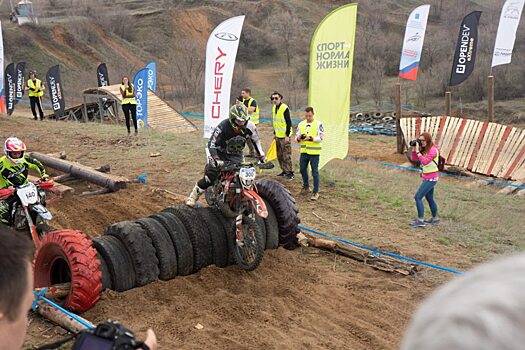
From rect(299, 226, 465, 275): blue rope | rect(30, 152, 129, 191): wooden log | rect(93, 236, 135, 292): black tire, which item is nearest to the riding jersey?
rect(93, 236, 135, 292): black tire

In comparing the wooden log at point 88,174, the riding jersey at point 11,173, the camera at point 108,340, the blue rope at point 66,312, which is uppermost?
the camera at point 108,340

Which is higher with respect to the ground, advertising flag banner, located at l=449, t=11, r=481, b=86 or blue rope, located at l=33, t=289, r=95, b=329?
advertising flag banner, located at l=449, t=11, r=481, b=86

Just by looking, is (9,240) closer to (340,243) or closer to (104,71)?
(340,243)

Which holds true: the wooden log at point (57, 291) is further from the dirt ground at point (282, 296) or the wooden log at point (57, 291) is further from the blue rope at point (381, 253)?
the blue rope at point (381, 253)

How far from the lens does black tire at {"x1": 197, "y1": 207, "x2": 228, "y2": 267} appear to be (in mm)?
7078

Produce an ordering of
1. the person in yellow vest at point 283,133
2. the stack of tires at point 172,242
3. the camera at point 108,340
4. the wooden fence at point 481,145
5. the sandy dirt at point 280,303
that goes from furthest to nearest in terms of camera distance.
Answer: the wooden fence at point 481,145, the person in yellow vest at point 283,133, the stack of tires at point 172,242, the sandy dirt at point 280,303, the camera at point 108,340

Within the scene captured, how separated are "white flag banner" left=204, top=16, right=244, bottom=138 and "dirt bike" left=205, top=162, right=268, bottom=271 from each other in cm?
537

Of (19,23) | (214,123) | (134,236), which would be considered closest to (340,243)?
(134,236)

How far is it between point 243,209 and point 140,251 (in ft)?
4.87

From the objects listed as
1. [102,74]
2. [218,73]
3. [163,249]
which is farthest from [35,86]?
[163,249]

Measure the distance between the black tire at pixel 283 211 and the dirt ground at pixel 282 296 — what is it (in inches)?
9.3

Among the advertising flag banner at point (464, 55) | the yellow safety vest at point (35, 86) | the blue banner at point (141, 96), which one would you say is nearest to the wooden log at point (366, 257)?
the advertising flag banner at point (464, 55)

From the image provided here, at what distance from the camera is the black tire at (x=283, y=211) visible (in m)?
7.87

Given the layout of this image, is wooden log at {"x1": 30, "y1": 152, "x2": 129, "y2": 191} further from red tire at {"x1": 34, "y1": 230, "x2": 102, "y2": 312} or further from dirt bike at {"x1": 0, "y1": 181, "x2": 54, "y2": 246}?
red tire at {"x1": 34, "y1": 230, "x2": 102, "y2": 312}
